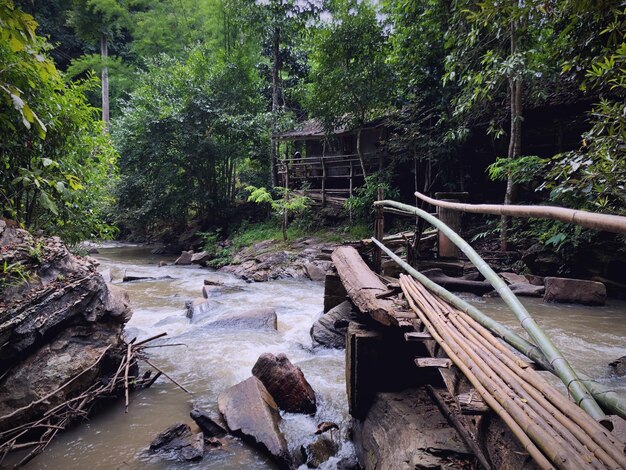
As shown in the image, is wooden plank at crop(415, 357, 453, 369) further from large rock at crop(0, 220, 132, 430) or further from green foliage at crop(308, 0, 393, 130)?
green foliage at crop(308, 0, 393, 130)

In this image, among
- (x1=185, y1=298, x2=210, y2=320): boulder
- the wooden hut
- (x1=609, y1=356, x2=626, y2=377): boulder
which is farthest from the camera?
the wooden hut

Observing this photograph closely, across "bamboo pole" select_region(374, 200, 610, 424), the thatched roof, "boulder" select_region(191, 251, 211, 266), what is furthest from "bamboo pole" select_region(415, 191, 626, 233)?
"boulder" select_region(191, 251, 211, 266)

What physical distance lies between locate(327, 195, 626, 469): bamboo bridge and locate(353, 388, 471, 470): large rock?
0.08 m

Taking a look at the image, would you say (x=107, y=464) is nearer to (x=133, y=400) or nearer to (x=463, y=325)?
(x=133, y=400)

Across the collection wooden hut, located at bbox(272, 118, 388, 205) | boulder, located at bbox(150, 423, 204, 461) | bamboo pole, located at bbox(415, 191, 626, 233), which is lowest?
boulder, located at bbox(150, 423, 204, 461)

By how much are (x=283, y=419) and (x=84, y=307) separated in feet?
7.83

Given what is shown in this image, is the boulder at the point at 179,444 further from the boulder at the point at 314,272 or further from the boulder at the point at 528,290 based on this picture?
the boulder at the point at 314,272

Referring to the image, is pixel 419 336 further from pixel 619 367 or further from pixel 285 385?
pixel 619 367

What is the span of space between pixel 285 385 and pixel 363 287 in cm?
131

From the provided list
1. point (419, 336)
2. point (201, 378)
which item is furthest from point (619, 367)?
point (201, 378)

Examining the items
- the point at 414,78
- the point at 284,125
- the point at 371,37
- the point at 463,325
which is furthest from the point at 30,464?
the point at 284,125

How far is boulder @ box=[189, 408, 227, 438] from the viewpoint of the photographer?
321 centimetres

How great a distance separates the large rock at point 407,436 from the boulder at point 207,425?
120cm

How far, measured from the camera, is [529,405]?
1356 millimetres
